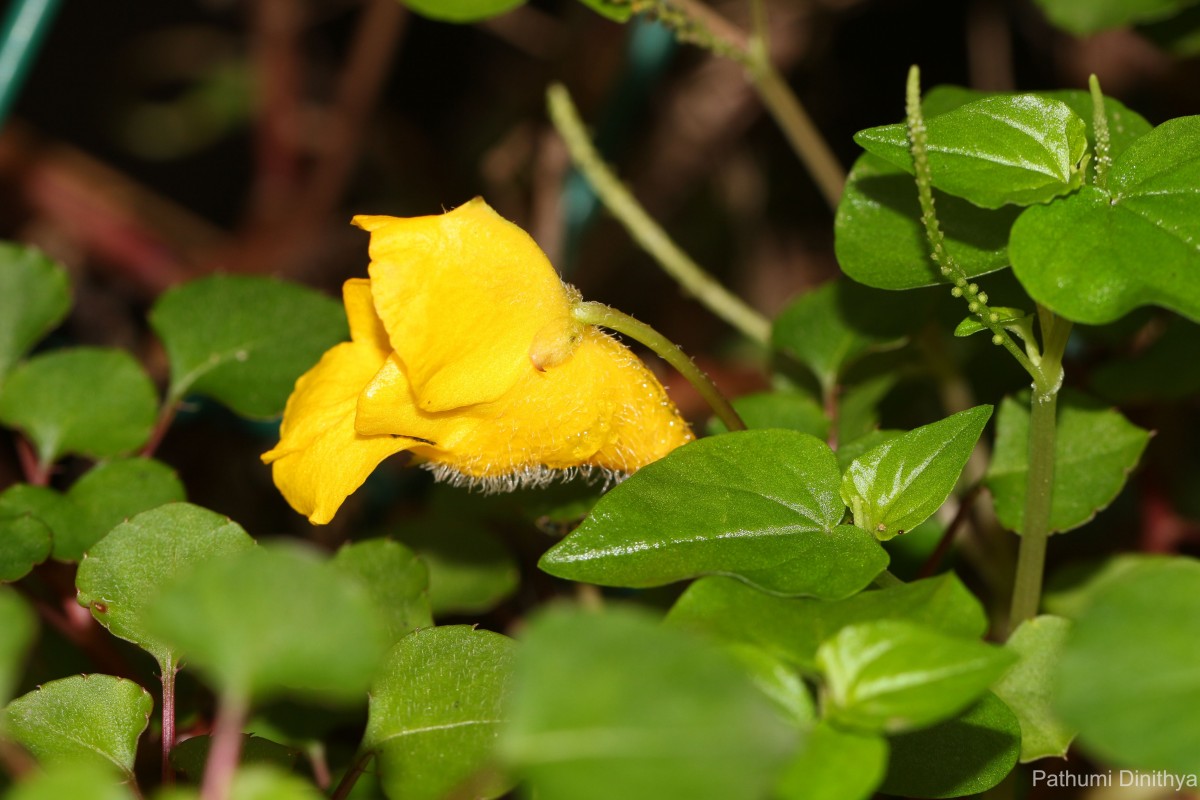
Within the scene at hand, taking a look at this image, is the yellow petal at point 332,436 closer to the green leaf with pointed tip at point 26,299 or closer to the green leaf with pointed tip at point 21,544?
the green leaf with pointed tip at point 21,544

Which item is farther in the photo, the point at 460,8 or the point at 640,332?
the point at 460,8

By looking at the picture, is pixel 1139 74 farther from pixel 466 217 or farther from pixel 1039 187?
pixel 466 217

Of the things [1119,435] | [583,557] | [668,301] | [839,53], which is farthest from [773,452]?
[839,53]

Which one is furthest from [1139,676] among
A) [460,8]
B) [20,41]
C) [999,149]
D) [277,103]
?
[277,103]

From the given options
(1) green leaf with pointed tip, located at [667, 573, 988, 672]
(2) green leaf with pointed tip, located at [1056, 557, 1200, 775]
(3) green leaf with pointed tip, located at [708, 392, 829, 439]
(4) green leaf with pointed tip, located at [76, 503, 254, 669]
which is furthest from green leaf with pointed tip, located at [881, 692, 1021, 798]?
(4) green leaf with pointed tip, located at [76, 503, 254, 669]

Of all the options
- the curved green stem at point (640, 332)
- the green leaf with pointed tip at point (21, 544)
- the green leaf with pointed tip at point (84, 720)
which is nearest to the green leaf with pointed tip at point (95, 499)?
the green leaf with pointed tip at point (21, 544)

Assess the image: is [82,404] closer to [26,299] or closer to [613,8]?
[26,299]
